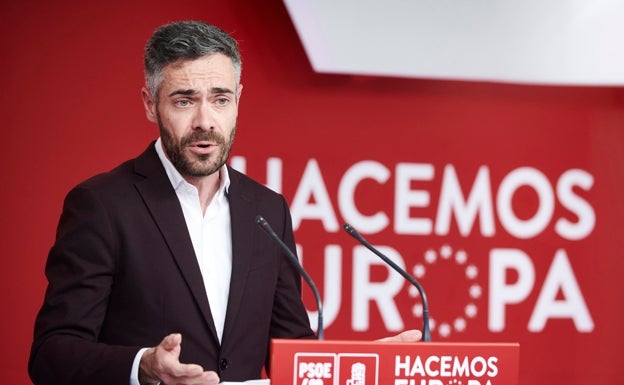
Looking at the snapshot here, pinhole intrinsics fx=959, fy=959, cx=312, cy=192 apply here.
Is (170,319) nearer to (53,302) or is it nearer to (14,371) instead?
(53,302)

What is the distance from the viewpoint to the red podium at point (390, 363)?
151cm

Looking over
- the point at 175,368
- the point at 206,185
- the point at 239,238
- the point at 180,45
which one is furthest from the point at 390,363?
the point at 180,45

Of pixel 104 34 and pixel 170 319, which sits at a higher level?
pixel 104 34

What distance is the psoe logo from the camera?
152 centimetres

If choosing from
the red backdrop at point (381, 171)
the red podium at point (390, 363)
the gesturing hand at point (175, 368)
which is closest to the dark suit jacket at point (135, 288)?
the gesturing hand at point (175, 368)

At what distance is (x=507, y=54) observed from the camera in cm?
351

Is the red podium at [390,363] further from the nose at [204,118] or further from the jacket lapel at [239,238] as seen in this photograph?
the nose at [204,118]

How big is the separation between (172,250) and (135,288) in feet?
0.34

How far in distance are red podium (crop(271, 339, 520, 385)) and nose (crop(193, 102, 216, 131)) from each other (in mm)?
552

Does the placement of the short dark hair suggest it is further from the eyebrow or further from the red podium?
the red podium

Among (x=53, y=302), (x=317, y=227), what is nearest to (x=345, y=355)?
(x=53, y=302)

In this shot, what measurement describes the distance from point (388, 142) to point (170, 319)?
5.70ft

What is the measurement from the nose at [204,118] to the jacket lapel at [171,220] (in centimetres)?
15

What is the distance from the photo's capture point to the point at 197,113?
1.91m
